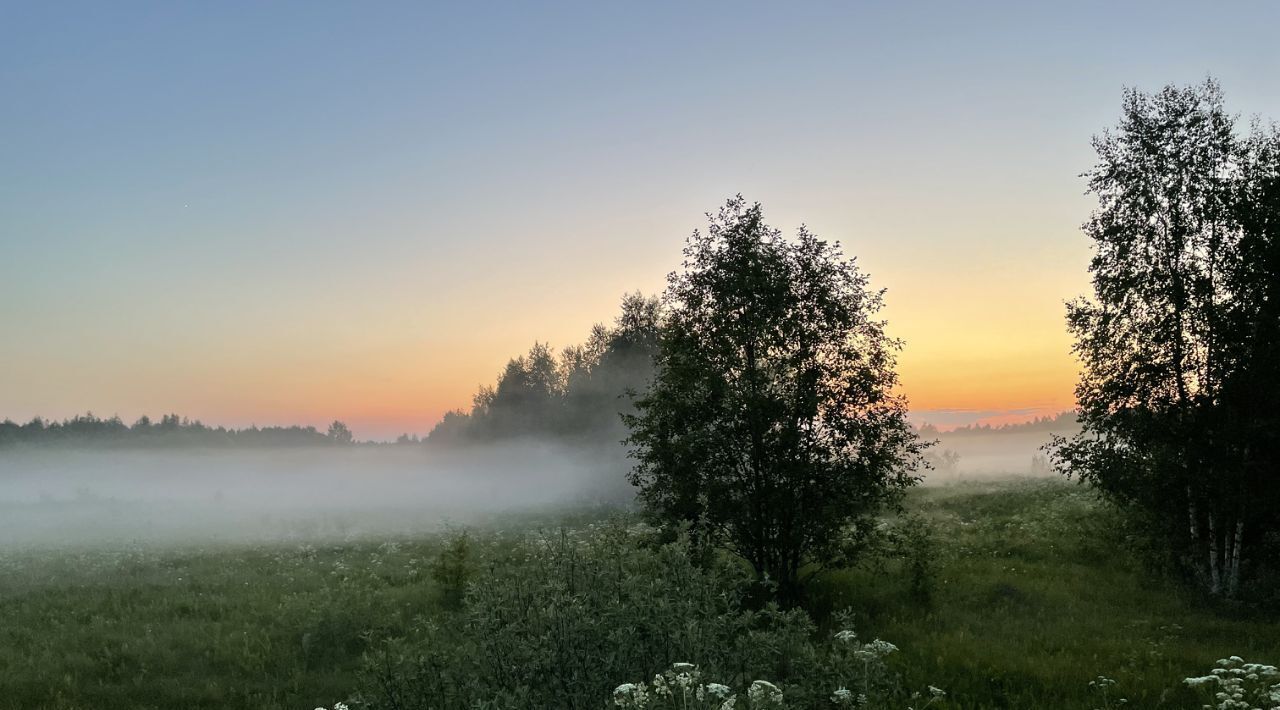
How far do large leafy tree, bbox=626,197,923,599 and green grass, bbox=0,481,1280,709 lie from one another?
2467mm

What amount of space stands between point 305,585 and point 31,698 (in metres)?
9.14

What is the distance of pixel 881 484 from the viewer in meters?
18.6

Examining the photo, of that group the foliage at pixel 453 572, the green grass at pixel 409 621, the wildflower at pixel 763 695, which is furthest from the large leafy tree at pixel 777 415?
the wildflower at pixel 763 695

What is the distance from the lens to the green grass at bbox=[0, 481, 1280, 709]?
12305mm

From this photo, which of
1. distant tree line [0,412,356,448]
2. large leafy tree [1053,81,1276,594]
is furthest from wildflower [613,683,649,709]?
distant tree line [0,412,356,448]

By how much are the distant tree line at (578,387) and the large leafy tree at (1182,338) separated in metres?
21.4

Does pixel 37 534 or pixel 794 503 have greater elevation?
pixel 794 503

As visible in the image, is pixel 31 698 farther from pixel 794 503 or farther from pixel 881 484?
pixel 881 484

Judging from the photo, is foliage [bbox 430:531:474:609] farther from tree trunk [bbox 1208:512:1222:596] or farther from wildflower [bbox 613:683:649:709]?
tree trunk [bbox 1208:512:1222:596]

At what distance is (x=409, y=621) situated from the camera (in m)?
16.5

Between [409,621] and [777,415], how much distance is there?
33.8ft

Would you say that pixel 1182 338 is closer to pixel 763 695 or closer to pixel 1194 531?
pixel 1194 531

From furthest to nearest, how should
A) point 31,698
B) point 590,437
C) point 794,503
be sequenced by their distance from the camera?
point 590,437
point 794,503
point 31,698

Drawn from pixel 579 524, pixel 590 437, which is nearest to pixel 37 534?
pixel 579 524
